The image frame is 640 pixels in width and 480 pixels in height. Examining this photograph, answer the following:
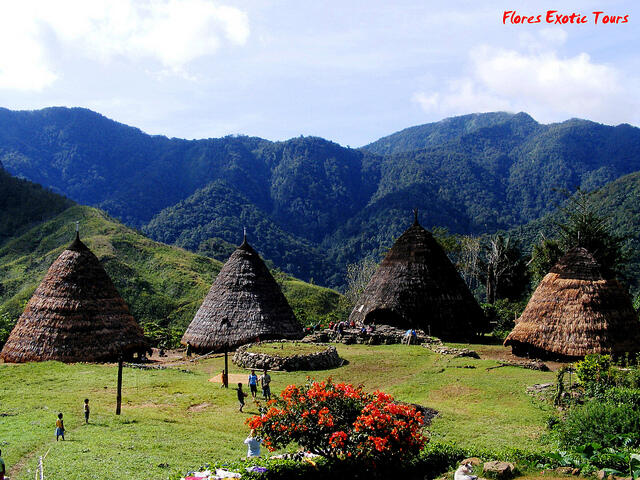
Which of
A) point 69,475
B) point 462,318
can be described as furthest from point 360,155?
point 69,475

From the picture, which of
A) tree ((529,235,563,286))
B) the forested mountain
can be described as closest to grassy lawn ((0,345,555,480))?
tree ((529,235,563,286))

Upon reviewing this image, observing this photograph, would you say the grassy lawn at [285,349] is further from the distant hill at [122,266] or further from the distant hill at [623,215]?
the distant hill at [623,215]

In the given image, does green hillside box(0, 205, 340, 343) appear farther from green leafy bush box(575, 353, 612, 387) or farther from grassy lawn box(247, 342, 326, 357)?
green leafy bush box(575, 353, 612, 387)

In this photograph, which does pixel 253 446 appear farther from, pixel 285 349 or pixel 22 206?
pixel 22 206

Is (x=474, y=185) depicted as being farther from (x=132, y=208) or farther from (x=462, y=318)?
(x=462, y=318)

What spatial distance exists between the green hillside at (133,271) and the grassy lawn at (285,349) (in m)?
20.8

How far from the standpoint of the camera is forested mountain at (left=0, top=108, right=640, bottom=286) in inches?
4813

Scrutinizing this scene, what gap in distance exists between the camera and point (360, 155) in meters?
185

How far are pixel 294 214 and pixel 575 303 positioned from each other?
136m

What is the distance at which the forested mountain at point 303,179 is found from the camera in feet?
401

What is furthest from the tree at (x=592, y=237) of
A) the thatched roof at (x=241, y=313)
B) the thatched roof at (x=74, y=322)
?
the thatched roof at (x=74, y=322)

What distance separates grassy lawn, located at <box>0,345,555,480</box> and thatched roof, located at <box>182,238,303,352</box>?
9.83 ft

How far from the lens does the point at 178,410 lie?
15.0 metres

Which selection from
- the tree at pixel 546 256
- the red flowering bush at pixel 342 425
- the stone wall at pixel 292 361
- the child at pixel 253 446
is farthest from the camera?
the tree at pixel 546 256
